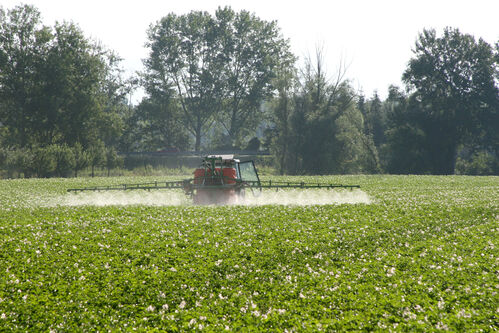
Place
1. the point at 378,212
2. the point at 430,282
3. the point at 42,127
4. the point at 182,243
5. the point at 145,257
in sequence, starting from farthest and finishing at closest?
1. the point at 42,127
2. the point at 378,212
3. the point at 182,243
4. the point at 145,257
5. the point at 430,282

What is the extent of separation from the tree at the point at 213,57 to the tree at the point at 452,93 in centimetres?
2564

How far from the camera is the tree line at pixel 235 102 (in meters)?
51.2

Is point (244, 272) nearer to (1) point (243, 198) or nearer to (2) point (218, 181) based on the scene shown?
(2) point (218, 181)

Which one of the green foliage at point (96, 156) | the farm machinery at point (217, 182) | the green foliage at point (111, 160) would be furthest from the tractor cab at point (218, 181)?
the green foliage at point (111, 160)

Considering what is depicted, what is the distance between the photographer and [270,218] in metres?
14.6

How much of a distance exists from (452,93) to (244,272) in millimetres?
65830

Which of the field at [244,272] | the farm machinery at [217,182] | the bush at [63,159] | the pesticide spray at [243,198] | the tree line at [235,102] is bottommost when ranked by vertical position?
the field at [244,272]

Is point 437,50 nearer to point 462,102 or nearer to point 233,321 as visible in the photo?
point 462,102

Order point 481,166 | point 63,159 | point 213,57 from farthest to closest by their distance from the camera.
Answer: point 213,57 → point 481,166 → point 63,159

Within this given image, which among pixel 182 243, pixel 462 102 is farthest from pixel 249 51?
pixel 182 243

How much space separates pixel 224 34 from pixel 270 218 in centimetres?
7102

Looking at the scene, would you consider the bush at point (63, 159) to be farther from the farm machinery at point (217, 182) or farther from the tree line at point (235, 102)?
the farm machinery at point (217, 182)

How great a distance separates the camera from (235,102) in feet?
281

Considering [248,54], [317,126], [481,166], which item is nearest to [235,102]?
[248,54]
